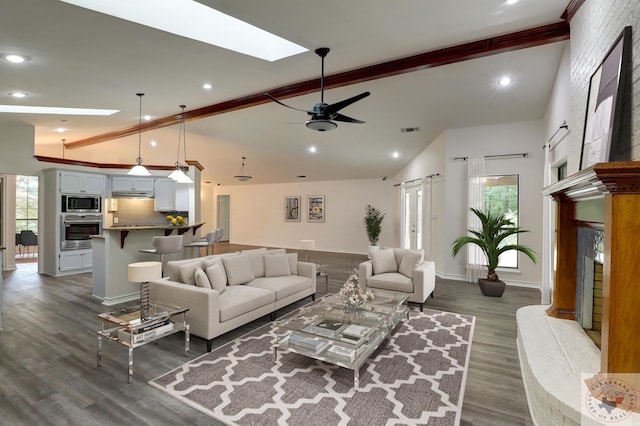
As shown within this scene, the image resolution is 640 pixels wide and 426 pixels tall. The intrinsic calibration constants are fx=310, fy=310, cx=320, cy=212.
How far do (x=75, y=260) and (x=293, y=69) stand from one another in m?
6.38

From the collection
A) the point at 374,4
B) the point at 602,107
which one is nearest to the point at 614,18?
the point at 602,107

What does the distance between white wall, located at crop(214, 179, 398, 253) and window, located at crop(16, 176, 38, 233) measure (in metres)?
5.96

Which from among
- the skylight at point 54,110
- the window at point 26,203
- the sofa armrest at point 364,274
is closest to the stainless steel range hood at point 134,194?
the skylight at point 54,110

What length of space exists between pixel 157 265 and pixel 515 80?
16.7ft

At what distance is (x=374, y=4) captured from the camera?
2.72 metres

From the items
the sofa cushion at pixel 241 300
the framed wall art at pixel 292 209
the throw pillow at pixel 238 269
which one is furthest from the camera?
the framed wall art at pixel 292 209

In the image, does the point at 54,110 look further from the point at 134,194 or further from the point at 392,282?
the point at 392,282

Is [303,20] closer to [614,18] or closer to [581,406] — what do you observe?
[614,18]

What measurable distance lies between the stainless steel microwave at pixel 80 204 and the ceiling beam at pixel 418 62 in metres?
3.53

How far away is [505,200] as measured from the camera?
5879 millimetres

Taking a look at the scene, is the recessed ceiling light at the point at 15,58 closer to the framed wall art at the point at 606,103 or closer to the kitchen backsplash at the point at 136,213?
the kitchen backsplash at the point at 136,213

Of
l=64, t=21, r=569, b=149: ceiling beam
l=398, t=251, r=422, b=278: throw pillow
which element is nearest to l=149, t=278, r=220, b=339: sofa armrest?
l=398, t=251, r=422, b=278: throw pillow

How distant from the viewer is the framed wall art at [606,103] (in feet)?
6.65

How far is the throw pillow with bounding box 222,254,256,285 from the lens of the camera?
397 centimetres
